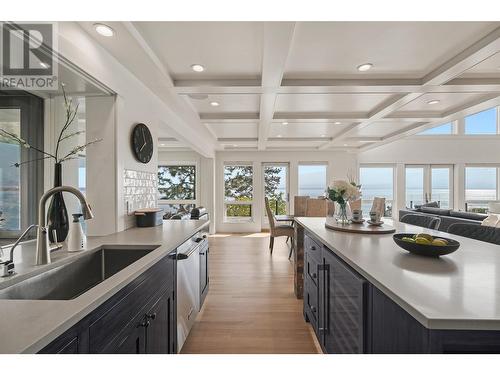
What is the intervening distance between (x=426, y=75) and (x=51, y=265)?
3.47 m

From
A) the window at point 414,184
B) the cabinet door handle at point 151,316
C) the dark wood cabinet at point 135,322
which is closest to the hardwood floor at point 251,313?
the dark wood cabinet at point 135,322

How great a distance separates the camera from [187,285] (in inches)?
76.8

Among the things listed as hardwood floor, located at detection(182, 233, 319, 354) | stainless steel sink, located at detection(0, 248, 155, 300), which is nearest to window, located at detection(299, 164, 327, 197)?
hardwood floor, located at detection(182, 233, 319, 354)

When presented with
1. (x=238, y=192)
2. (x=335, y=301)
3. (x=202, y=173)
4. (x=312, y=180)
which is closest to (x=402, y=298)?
(x=335, y=301)

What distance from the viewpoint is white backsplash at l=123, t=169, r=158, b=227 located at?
2.15 m

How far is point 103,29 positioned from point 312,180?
6707 millimetres

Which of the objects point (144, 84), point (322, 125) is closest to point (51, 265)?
point (144, 84)

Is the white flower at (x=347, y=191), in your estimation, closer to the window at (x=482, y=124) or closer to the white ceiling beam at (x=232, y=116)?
the white ceiling beam at (x=232, y=116)

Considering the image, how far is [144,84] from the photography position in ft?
8.05

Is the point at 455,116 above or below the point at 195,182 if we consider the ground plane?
above

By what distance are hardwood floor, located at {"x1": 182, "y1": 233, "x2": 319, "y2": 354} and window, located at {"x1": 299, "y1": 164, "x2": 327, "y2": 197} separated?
3.54m

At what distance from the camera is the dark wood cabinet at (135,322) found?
2.52 ft

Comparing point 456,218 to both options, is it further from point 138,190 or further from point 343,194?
→ point 138,190

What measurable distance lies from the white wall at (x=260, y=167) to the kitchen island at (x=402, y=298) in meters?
5.49
